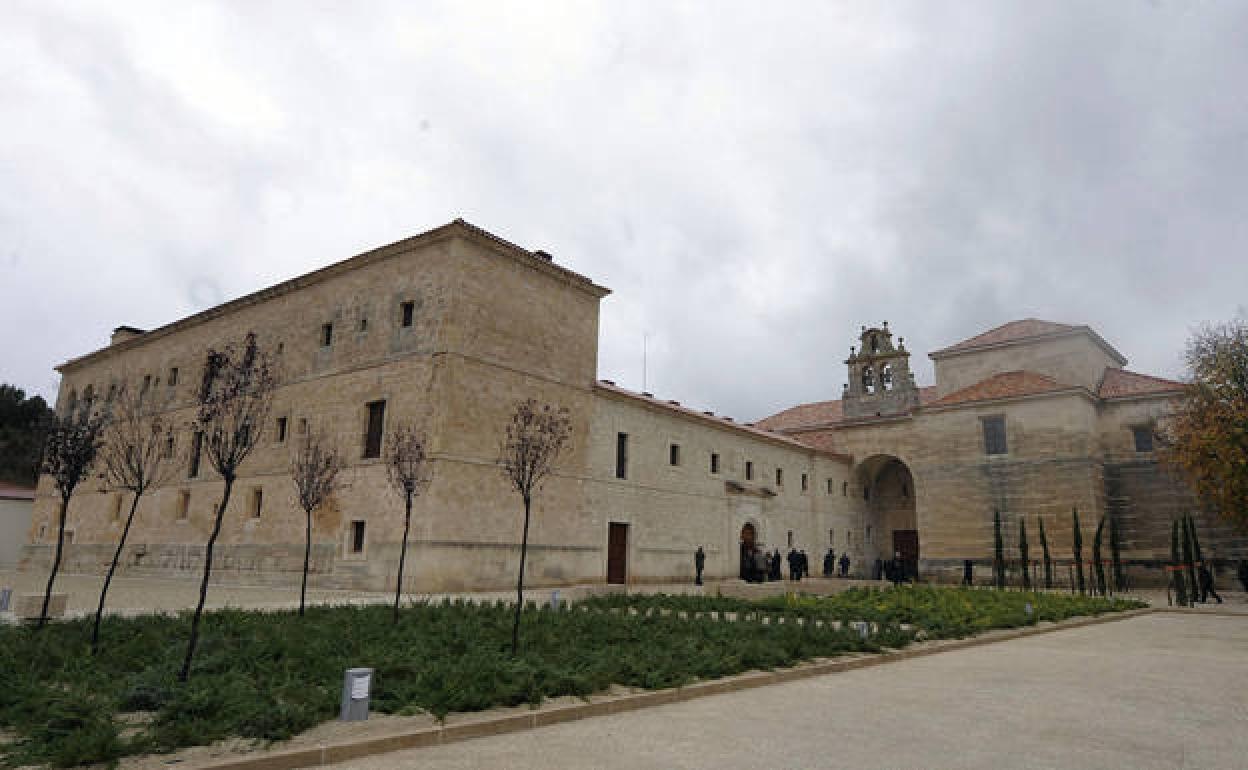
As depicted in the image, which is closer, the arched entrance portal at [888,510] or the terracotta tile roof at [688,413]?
the terracotta tile roof at [688,413]

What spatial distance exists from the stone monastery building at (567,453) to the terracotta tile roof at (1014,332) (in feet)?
0.50

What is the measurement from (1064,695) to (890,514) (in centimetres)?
3327

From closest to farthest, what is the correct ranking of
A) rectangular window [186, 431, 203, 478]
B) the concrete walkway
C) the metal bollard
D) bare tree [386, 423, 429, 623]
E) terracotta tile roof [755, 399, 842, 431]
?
1. the concrete walkway
2. the metal bollard
3. bare tree [386, 423, 429, 623]
4. rectangular window [186, 431, 203, 478]
5. terracotta tile roof [755, 399, 842, 431]

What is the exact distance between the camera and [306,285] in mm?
24016

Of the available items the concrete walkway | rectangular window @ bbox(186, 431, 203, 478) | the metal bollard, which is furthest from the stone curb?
rectangular window @ bbox(186, 431, 203, 478)

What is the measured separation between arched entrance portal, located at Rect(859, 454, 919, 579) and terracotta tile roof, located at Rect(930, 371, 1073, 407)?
17.0ft

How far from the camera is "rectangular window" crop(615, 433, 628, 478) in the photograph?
2422 cm

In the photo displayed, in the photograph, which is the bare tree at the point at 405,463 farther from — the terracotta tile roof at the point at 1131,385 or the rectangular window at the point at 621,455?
the terracotta tile roof at the point at 1131,385

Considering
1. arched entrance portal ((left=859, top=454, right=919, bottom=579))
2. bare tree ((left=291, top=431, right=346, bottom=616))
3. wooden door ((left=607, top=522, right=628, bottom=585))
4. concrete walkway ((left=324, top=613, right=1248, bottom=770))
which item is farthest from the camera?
arched entrance portal ((left=859, top=454, right=919, bottom=579))

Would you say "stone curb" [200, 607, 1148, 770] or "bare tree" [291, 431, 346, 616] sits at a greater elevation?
"bare tree" [291, 431, 346, 616]

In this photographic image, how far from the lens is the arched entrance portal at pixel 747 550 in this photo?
28.6 metres

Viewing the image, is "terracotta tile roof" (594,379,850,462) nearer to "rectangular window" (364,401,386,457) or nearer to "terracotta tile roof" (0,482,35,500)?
"rectangular window" (364,401,386,457)

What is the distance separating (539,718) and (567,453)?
16.4m

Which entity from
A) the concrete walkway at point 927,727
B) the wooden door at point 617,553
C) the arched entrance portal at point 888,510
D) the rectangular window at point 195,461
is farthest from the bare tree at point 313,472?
the arched entrance portal at point 888,510
